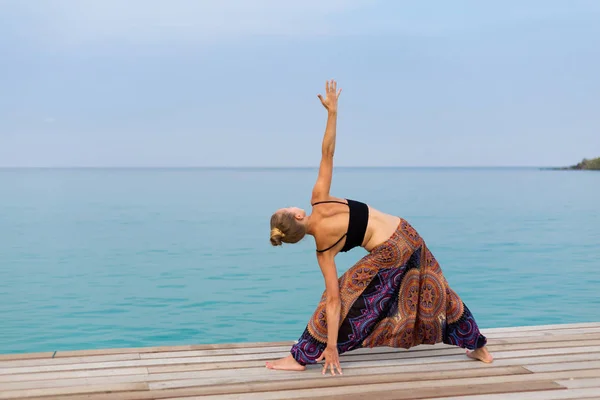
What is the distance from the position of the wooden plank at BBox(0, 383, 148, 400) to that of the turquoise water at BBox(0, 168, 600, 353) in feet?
15.0

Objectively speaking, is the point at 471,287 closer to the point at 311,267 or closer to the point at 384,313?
the point at 311,267

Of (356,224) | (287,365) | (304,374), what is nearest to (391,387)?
(304,374)

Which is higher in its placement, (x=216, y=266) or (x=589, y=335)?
(x=589, y=335)

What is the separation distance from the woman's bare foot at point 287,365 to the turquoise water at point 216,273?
4428 mm

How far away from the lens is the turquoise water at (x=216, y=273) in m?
9.01

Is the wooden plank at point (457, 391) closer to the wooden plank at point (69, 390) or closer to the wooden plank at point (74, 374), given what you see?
the wooden plank at point (69, 390)

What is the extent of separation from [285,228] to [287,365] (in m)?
0.81

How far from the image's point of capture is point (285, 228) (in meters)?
3.76

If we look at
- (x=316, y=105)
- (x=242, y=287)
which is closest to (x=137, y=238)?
(x=242, y=287)

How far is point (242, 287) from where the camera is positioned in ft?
36.1

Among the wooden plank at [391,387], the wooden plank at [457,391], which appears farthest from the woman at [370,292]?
the wooden plank at [457,391]

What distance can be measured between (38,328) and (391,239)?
608 centimetres

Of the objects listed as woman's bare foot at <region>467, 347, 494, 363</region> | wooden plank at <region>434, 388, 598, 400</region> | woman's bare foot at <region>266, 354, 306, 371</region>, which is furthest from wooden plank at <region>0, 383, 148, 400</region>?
woman's bare foot at <region>467, 347, 494, 363</region>

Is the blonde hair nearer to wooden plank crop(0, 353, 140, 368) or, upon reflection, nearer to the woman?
the woman
